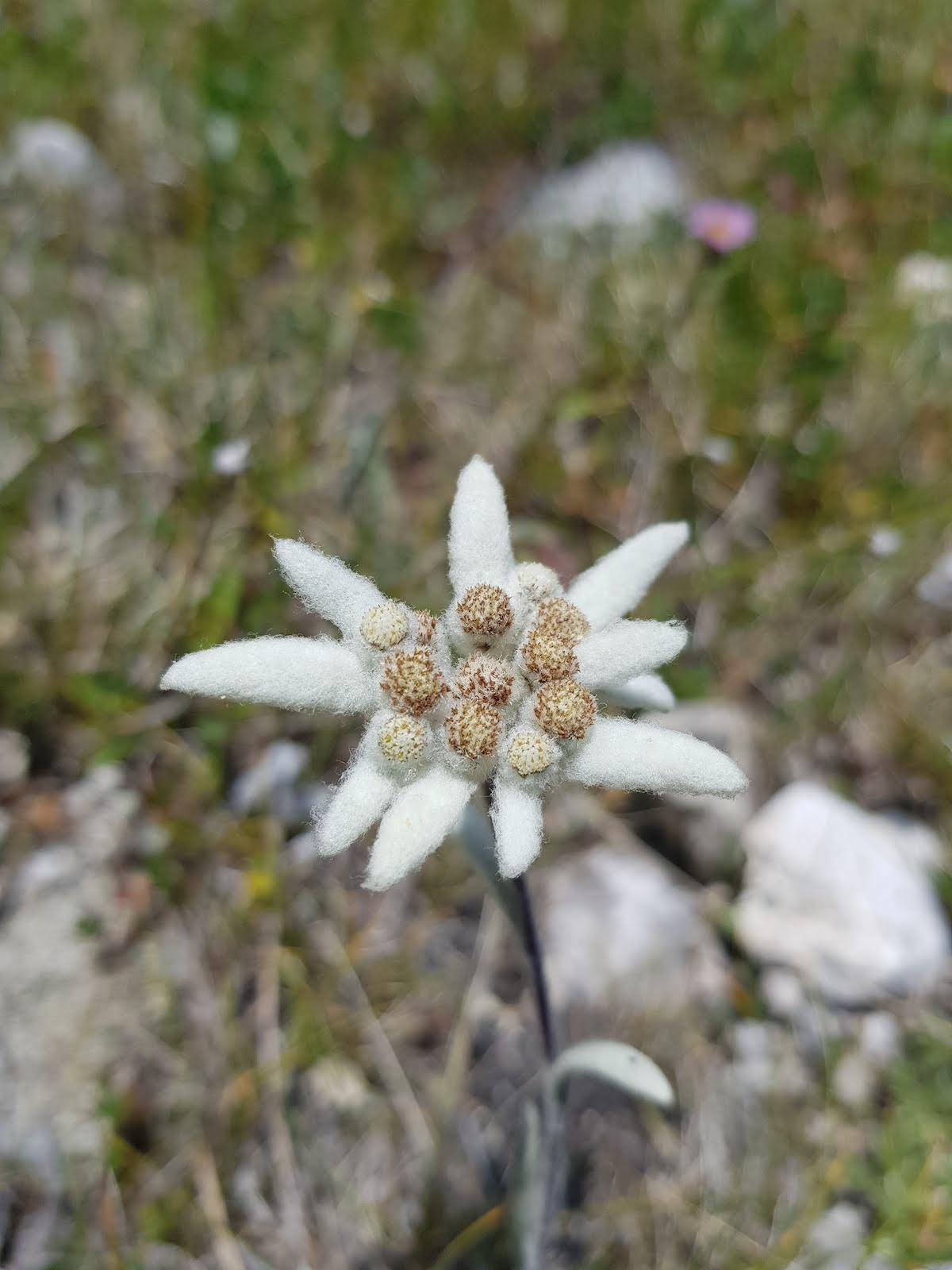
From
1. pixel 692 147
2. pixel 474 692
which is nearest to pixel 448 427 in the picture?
pixel 692 147

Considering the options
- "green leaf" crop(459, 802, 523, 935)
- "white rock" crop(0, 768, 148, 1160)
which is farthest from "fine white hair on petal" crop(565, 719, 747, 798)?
"white rock" crop(0, 768, 148, 1160)

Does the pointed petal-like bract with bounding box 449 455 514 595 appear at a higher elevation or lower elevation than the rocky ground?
higher

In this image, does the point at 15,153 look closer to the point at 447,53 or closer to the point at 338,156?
the point at 338,156

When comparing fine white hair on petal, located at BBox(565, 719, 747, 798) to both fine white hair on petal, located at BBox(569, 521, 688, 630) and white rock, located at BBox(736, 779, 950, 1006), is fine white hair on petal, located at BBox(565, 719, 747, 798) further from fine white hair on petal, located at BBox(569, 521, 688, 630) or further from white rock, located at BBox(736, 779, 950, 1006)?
white rock, located at BBox(736, 779, 950, 1006)

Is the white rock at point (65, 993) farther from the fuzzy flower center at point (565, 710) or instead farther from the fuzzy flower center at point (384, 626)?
the fuzzy flower center at point (565, 710)

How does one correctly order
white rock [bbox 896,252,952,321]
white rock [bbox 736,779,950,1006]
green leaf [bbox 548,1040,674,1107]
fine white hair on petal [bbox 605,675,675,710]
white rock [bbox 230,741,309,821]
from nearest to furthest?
green leaf [bbox 548,1040,674,1107]
fine white hair on petal [bbox 605,675,675,710]
white rock [bbox 736,779,950,1006]
white rock [bbox 230,741,309,821]
white rock [bbox 896,252,952,321]

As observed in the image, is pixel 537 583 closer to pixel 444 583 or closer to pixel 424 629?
pixel 424 629

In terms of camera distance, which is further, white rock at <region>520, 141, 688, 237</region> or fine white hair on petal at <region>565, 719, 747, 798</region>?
white rock at <region>520, 141, 688, 237</region>

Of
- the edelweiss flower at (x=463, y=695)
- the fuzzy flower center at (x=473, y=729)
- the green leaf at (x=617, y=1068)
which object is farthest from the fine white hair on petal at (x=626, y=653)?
the green leaf at (x=617, y=1068)

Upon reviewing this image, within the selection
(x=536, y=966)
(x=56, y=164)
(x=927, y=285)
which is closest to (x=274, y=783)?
(x=536, y=966)
